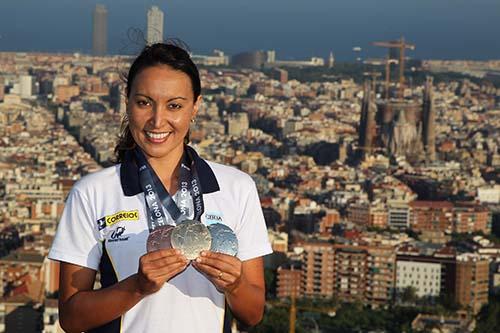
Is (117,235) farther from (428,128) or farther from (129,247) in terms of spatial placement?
(428,128)

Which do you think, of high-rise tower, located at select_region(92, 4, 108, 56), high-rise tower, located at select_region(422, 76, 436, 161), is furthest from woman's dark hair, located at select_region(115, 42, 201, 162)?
high-rise tower, located at select_region(92, 4, 108, 56)

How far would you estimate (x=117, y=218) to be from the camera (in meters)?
1.43

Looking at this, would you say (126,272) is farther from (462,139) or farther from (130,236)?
(462,139)

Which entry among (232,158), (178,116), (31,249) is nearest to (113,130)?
(232,158)

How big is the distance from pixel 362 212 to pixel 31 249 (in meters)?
6.71

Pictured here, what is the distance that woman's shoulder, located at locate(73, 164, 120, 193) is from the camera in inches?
56.7

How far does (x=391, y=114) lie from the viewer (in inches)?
1229

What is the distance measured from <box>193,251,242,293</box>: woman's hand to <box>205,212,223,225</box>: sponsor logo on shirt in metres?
0.08

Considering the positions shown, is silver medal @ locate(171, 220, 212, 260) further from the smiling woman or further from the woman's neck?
the woman's neck

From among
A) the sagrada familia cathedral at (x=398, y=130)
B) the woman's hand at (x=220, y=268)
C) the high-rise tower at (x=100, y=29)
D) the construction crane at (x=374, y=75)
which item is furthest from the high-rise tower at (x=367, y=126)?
the woman's hand at (x=220, y=268)

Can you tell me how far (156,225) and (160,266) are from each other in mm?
60

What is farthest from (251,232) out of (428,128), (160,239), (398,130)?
(428,128)

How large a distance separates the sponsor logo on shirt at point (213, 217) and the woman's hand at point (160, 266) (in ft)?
0.31

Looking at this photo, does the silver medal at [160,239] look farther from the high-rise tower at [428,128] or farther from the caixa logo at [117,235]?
the high-rise tower at [428,128]
